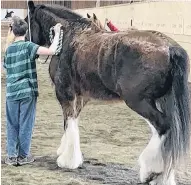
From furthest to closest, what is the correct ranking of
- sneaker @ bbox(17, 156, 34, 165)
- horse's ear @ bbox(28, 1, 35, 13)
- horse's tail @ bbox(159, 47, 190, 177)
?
horse's ear @ bbox(28, 1, 35, 13) → sneaker @ bbox(17, 156, 34, 165) → horse's tail @ bbox(159, 47, 190, 177)

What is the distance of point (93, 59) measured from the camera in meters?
5.23

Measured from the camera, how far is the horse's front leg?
5523 millimetres

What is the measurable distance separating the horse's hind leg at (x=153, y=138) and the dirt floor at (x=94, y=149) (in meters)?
0.27

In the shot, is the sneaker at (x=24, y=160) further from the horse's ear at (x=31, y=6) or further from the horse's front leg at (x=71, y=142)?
the horse's ear at (x=31, y=6)

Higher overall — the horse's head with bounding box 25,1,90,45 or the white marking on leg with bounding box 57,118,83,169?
the horse's head with bounding box 25,1,90,45

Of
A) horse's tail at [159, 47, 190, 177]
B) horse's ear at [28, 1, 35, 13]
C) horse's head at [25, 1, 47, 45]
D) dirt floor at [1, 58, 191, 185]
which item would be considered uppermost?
horse's ear at [28, 1, 35, 13]

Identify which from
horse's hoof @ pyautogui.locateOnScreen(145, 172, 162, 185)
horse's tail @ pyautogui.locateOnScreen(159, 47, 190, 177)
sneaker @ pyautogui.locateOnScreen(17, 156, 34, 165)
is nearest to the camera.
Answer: horse's tail @ pyautogui.locateOnScreen(159, 47, 190, 177)

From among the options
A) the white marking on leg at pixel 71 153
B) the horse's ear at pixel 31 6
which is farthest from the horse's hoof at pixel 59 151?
the horse's ear at pixel 31 6

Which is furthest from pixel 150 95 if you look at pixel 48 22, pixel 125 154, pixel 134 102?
pixel 48 22

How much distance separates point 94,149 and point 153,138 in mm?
1722

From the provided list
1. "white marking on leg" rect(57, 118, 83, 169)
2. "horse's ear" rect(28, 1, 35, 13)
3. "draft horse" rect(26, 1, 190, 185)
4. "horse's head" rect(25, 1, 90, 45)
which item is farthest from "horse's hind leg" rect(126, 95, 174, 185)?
"horse's ear" rect(28, 1, 35, 13)

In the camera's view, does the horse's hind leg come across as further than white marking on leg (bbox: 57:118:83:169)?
No

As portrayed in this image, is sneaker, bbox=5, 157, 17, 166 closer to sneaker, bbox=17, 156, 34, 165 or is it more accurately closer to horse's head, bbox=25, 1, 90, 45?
sneaker, bbox=17, 156, 34, 165

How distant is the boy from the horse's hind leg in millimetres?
1205
